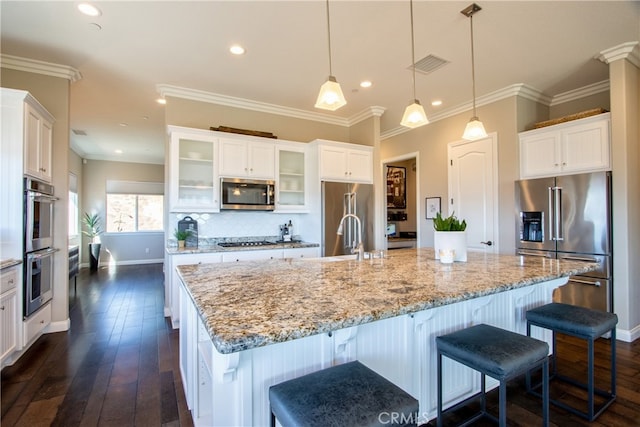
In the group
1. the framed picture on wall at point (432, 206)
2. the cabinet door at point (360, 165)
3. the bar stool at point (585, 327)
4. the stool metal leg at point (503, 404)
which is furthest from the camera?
the framed picture on wall at point (432, 206)

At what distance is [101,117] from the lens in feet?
16.3

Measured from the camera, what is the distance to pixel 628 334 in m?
3.05

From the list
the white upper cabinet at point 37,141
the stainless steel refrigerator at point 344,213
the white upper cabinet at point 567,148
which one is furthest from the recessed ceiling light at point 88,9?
the white upper cabinet at point 567,148

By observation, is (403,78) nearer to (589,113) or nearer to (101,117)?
(589,113)

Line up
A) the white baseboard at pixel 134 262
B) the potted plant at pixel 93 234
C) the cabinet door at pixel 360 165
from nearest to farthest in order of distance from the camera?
1. the cabinet door at pixel 360 165
2. the potted plant at pixel 93 234
3. the white baseboard at pixel 134 262

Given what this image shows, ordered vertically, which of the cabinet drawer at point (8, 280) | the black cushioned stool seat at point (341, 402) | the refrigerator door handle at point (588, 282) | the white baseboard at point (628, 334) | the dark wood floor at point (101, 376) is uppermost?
the cabinet drawer at point (8, 280)

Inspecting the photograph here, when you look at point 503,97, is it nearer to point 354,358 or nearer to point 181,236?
point 354,358

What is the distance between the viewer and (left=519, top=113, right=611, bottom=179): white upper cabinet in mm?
3213

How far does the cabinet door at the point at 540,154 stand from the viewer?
355cm

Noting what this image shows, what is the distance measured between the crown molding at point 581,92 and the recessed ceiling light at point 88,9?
16.7ft

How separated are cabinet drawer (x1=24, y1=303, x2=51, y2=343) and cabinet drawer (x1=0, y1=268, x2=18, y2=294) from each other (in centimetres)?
40

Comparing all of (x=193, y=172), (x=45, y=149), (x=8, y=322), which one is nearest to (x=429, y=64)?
(x=193, y=172)

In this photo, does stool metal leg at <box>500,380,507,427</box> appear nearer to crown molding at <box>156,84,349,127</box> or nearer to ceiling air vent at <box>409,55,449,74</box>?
ceiling air vent at <box>409,55,449,74</box>

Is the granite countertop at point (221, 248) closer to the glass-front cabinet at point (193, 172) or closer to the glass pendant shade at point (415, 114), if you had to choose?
the glass-front cabinet at point (193, 172)
